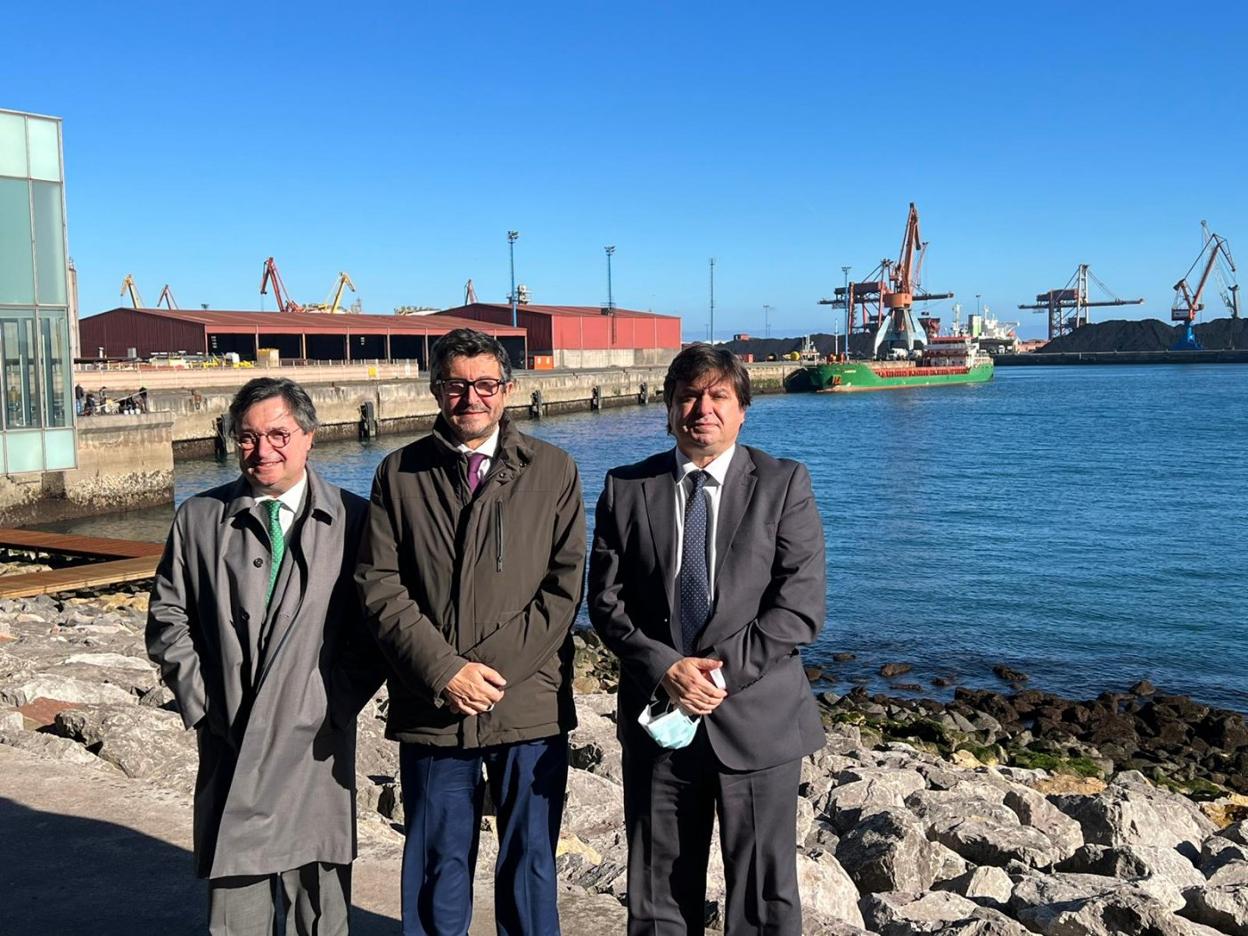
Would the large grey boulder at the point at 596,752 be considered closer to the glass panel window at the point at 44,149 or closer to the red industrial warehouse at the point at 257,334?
the glass panel window at the point at 44,149

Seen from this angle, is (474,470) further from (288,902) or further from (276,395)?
(288,902)

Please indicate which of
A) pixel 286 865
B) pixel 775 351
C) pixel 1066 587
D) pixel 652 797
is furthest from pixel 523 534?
pixel 775 351

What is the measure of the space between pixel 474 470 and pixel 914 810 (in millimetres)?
3157

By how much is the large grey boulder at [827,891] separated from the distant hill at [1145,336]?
13154 centimetres

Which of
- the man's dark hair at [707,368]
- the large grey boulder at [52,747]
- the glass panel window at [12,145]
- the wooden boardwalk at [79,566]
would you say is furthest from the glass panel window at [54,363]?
the man's dark hair at [707,368]

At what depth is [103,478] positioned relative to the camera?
62.1 ft

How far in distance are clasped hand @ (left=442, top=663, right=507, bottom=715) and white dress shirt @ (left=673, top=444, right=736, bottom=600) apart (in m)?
0.48

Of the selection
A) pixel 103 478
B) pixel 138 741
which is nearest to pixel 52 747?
pixel 138 741

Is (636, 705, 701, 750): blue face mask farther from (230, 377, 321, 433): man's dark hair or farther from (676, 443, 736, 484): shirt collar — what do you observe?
(230, 377, 321, 433): man's dark hair

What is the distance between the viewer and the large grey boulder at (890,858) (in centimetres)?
400

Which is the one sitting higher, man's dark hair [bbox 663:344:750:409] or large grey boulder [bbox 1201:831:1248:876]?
man's dark hair [bbox 663:344:750:409]

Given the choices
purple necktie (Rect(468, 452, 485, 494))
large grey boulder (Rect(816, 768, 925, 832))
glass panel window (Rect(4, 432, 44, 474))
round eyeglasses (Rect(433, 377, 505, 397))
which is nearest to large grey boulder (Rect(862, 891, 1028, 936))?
large grey boulder (Rect(816, 768, 925, 832))

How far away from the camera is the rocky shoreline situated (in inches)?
140

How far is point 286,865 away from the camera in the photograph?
103 inches
